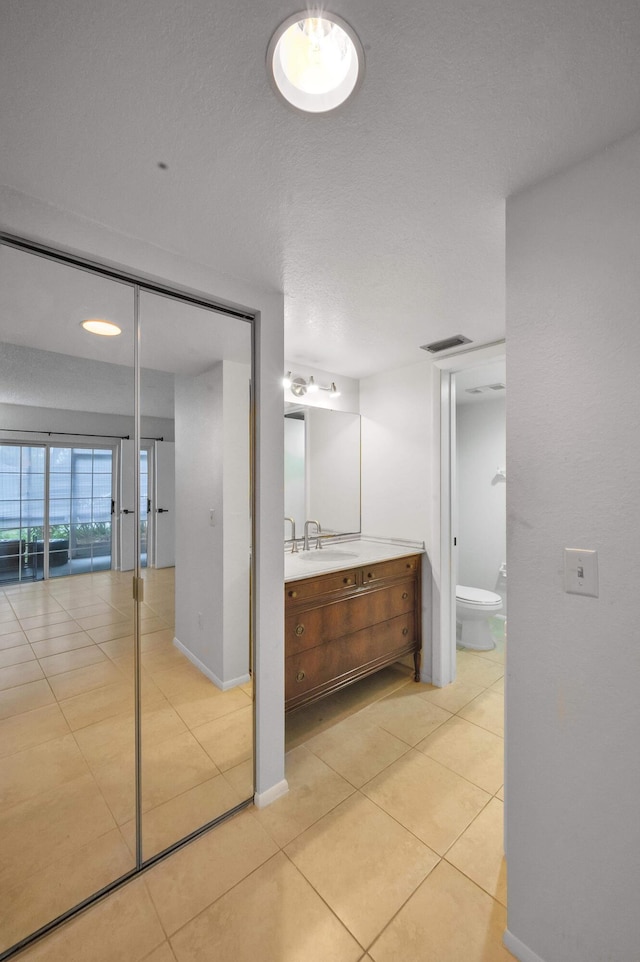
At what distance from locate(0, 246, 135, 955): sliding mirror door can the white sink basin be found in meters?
1.30

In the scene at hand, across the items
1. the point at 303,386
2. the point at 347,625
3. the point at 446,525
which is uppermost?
the point at 303,386

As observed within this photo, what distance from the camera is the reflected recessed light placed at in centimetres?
144

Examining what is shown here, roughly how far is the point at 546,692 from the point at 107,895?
161 cm

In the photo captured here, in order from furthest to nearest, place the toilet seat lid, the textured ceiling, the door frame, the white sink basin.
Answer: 1. the toilet seat lid
2. the door frame
3. the white sink basin
4. the textured ceiling

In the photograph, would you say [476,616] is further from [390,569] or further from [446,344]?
[446,344]

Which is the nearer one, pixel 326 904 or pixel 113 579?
pixel 326 904

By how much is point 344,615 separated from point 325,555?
0.49 metres

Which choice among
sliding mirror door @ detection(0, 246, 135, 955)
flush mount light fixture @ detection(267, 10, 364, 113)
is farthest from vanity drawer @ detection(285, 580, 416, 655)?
flush mount light fixture @ detection(267, 10, 364, 113)

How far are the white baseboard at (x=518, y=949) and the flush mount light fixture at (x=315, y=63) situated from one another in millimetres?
2311

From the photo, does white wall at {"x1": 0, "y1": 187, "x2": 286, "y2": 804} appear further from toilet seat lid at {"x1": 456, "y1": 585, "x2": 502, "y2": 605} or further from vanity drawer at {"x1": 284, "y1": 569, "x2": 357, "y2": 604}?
toilet seat lid at {"x1": 456, "y1": 585, "x2": 502, "y2": 605}

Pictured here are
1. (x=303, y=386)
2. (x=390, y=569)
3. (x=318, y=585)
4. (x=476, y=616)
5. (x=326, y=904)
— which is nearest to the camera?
(x=326, y=904)

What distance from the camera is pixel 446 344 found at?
2.50 meters

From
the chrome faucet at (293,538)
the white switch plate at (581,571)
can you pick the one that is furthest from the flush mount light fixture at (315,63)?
the chrome faucet at (293,538)

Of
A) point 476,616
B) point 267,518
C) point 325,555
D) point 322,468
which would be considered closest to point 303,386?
point 322,468
